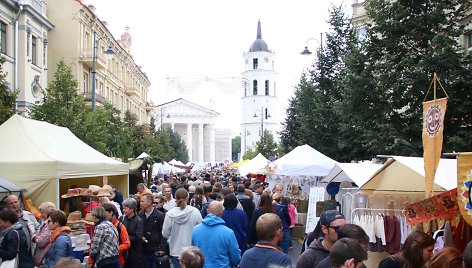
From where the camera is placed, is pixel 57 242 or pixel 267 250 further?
pixel 57 242

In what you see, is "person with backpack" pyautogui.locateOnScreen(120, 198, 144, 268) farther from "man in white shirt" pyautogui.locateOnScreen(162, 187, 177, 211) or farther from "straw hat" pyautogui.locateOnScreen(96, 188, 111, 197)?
"straw hat" pyautogui.locateOnScreen(96, 188, 111, 197)

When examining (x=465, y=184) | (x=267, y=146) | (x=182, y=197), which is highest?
(x=465, y=184)

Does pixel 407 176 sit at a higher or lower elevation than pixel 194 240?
higher

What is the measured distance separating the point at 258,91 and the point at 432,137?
112 m

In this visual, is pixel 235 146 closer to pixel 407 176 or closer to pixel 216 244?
pixel 407 176

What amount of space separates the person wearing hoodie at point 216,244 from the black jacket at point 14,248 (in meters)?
2.20

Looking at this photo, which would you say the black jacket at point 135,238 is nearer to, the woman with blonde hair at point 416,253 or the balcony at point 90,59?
the woman with blonde hair at point 416,253

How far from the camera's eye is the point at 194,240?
752 cm

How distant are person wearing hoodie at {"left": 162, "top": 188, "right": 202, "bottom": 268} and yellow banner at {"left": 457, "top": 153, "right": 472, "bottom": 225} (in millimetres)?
4396

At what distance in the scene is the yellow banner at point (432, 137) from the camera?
7.42 m

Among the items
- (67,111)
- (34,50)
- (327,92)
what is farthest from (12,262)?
(34,50)

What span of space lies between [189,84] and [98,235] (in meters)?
42.1

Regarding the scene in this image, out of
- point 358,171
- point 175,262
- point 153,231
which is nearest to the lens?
point 175,262

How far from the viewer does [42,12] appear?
34.7m
